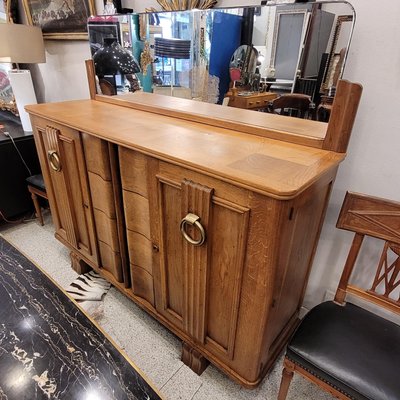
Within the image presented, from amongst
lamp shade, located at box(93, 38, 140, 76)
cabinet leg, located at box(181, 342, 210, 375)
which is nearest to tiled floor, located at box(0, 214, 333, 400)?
cabinet leg, located at box(181, 342, 210, 375)

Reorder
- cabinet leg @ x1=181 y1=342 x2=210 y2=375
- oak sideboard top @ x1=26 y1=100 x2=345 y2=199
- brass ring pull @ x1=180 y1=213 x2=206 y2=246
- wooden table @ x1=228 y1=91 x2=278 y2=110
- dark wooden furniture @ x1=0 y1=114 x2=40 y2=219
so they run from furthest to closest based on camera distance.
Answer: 1. dark wooden furniture @ x1=0 y1=114 x2=40 y2=219
2. cabinet leg @ x1=181 y1=342 x2=210 y2=375
3. wooden table @ x1=228 y1=91 x2=278 y2=110
4. brass ring pull @ x1=180 y1=213 x2=206 y2=246
5. oak sideboard top @ x1=26 y1=100 x2=345 y2=199

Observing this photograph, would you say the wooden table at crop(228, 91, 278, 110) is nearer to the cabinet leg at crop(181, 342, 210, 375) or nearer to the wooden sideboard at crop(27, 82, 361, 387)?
the wooden sideboard at crop(27, 82, 361, 387)

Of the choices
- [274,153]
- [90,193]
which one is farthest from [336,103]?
[90,193]

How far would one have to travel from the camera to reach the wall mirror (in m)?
0.97

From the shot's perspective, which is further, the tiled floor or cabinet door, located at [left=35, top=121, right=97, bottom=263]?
cabinet door, located at [left=35, top=121, right=97, bottom=263]

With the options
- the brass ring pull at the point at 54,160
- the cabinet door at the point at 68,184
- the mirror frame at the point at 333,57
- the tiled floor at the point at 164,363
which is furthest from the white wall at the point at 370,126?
the brass ring pull at the point at 54,160

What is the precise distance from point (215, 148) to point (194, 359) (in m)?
0.93

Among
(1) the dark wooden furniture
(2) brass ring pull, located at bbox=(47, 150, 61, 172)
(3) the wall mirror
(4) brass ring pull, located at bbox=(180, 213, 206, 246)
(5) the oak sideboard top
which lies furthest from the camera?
(1) the dark wooden furniture

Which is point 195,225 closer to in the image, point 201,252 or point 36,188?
point 201,252

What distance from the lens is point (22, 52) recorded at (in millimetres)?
2059

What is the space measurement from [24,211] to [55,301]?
151cm

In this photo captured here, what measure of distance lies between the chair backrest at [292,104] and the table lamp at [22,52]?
77.4 inches

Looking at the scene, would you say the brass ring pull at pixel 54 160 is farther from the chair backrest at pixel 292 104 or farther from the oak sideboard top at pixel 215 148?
the chair backrest at pixel 292 104

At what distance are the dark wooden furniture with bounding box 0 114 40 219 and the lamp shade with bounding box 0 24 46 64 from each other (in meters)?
0.55
